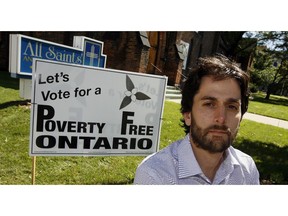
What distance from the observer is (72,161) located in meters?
3.85

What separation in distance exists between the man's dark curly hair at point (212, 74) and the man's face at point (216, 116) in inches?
2.4

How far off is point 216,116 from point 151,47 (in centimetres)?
1100

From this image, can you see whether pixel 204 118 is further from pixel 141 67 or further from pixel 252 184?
pixel 141 67

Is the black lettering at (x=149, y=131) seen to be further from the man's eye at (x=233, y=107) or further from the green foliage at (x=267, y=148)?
the green foliage at (x=267, y=148)

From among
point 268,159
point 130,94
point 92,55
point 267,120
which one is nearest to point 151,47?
point 267,120

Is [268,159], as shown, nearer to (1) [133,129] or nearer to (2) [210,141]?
(1) [133,129]

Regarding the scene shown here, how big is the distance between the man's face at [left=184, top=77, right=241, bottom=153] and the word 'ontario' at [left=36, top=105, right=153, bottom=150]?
134 cm

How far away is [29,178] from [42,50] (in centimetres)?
176

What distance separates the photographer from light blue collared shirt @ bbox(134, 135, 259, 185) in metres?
1.54

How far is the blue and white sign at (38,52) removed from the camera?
3.48m

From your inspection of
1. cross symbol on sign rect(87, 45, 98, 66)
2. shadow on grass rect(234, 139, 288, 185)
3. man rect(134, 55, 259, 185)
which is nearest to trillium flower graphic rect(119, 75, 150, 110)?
man rect(134, 55, 259, 185)

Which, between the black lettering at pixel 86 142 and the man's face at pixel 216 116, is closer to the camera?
the man's face at pixel 216 116

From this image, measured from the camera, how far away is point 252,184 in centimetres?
188

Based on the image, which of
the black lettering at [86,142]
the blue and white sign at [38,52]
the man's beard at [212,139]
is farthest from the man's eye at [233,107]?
the blue and white sign at [38,52]
